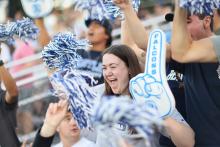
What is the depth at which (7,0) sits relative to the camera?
11.8 m

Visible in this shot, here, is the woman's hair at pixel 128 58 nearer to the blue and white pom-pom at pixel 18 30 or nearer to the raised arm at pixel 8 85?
the blue and white pom-pom at pixel 18 30

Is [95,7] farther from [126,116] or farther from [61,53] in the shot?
[126,116]

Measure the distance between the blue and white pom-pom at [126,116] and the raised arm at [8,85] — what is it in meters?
2.24

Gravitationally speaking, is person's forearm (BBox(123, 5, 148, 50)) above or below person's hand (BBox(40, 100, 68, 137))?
above

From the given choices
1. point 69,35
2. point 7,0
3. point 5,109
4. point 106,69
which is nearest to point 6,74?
point 5,109

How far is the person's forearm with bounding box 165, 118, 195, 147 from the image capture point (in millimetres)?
3535

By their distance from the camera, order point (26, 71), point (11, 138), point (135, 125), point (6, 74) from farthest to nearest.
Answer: point (26, 71) → point (6, 74) → point (11, 138) → point (135, 125)

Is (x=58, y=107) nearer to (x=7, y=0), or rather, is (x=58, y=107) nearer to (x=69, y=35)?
(x=69, y=35)

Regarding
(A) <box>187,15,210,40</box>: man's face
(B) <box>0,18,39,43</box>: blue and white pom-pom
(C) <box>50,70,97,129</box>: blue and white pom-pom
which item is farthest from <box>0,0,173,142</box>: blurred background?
(C) <box>50,70,97,129</box>: blue and white pom-pom

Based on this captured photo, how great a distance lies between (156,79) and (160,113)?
164 mm

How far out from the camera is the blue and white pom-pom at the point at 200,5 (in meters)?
3.31

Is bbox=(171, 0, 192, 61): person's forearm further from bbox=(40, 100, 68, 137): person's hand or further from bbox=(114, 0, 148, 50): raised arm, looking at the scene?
bbox=(40, 100, 68, 137): person's hand

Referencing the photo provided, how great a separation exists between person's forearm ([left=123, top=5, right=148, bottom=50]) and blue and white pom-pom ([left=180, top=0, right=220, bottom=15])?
53 centimetres

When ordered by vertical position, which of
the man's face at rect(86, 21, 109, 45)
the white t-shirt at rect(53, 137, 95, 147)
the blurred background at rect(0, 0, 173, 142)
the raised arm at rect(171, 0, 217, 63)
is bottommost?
the blurred background at rect(0, 0, 173, 142)
